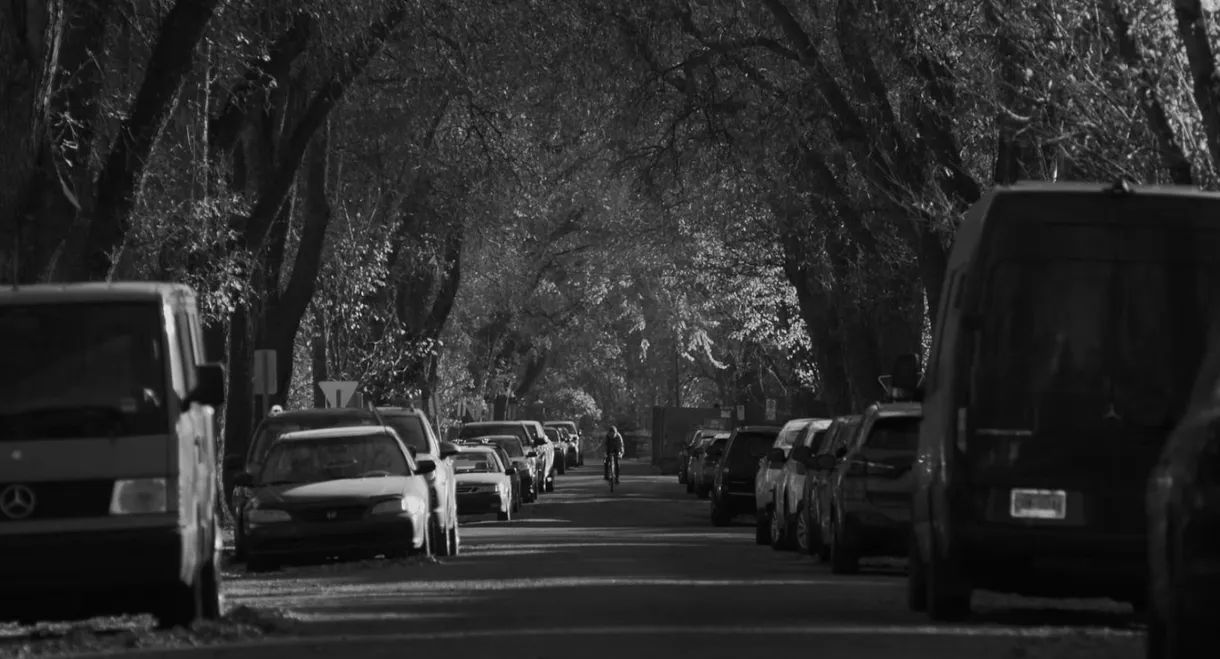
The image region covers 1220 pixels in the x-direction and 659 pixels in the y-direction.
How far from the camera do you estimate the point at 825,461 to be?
24391 millimetres

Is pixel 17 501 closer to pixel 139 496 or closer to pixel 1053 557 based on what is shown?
pixel 139 496

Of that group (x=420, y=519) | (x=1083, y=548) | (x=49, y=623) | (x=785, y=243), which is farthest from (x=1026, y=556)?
(x=785, y=243)

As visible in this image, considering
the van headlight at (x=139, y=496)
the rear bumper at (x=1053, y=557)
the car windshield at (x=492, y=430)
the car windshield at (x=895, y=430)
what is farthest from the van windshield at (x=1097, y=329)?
the car windshield at (x=492, y=430)

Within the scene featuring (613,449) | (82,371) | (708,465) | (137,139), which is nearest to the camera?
(82,371)

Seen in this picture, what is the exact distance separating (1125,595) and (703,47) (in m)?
20.1

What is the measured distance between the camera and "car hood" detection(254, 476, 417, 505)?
963 inches

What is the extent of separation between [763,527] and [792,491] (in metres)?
3.63

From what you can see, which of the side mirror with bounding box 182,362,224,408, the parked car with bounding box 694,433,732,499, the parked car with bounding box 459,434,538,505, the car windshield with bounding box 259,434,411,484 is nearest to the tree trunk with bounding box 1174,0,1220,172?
the side mirror with bounding box 182,362,224,408

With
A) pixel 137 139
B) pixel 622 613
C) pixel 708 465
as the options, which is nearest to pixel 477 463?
pixel 708 465

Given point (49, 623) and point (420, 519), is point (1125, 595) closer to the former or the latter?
point (49, 623)

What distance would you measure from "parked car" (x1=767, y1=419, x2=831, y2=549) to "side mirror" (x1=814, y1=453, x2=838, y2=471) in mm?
1954

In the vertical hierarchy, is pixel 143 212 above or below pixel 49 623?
above

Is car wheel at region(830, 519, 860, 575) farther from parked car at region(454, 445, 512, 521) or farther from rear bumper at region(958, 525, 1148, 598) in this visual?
parked car at region(454, 445, 512, 521)

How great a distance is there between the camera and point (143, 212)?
28.8 meters
